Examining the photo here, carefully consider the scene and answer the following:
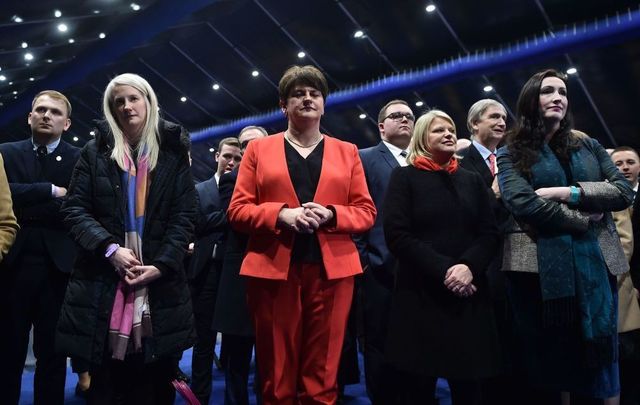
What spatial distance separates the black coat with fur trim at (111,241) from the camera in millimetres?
1642

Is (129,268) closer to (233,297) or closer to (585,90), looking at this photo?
(233,297)

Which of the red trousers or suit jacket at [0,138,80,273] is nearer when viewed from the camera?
the red trousers

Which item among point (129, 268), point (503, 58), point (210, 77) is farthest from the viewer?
point (210, 77)

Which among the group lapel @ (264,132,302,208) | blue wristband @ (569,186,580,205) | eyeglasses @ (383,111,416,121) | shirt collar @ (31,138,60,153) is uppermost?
eyeglasses @ (383,111,416,121)

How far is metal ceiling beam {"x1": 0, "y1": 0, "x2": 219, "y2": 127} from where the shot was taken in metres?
6.77

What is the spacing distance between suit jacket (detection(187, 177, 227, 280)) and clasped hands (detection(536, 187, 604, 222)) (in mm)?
1585

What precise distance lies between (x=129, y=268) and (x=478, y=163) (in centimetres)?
180

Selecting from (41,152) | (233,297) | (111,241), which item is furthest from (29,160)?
(233,297)

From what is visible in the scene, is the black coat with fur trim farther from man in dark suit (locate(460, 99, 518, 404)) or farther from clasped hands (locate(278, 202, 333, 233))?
man in dark suit (locate(460, 99, 518, 404))

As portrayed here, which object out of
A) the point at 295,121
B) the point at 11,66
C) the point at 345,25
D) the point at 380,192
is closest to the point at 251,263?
the point at 295,121

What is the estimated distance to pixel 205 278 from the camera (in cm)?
289

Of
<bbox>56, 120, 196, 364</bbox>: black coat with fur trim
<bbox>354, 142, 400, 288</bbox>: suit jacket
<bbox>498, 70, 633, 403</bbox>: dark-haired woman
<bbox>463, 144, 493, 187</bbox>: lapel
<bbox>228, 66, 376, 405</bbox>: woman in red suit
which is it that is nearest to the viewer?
<bbox>56, 120, 196, 364</bbox>: black coat with fur trim

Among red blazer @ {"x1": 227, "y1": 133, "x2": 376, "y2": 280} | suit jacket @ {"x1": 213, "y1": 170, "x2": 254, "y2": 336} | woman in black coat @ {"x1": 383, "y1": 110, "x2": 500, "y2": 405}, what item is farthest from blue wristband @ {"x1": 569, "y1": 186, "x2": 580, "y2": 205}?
suit jacket @ {"x1": 213, "y1": 170, "x2": 254, "y2": 336}

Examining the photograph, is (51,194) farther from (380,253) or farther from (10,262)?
(380,253)
